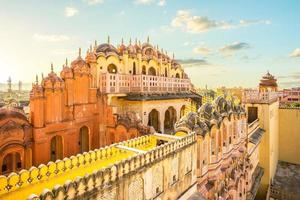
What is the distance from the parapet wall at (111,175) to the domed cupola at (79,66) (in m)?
6.18

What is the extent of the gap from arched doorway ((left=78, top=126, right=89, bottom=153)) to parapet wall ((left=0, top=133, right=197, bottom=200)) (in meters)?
5.08

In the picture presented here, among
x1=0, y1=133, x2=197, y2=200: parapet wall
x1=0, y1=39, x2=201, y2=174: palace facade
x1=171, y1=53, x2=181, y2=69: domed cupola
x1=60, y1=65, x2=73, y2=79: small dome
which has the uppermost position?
x1=171, y1=53, x2=181, y2=69: domed cupola

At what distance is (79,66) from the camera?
1427cm

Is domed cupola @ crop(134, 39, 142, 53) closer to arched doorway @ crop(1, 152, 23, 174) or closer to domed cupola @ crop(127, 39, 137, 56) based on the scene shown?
domed cupola @ crop(127, 39, 137, 56)

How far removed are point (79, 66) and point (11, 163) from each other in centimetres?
678

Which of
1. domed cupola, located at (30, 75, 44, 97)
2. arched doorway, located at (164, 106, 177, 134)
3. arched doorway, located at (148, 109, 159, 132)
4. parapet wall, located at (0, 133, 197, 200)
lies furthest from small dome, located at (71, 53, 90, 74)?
arched doorway, located at (164, 106, 177, 134)

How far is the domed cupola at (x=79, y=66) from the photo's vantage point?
1407 centimetres

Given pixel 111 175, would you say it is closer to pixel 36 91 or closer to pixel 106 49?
pixel 36 91

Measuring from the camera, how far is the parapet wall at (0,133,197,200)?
6297 millimetres

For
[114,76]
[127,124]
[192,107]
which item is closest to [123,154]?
[127,124]

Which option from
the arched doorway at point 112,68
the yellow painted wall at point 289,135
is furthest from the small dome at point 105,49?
the yellow painted wall at point 289,135

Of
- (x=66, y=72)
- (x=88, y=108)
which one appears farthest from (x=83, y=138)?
(x=66, y=72)

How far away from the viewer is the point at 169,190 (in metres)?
9.84

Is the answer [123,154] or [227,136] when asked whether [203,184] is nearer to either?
[227,136]
